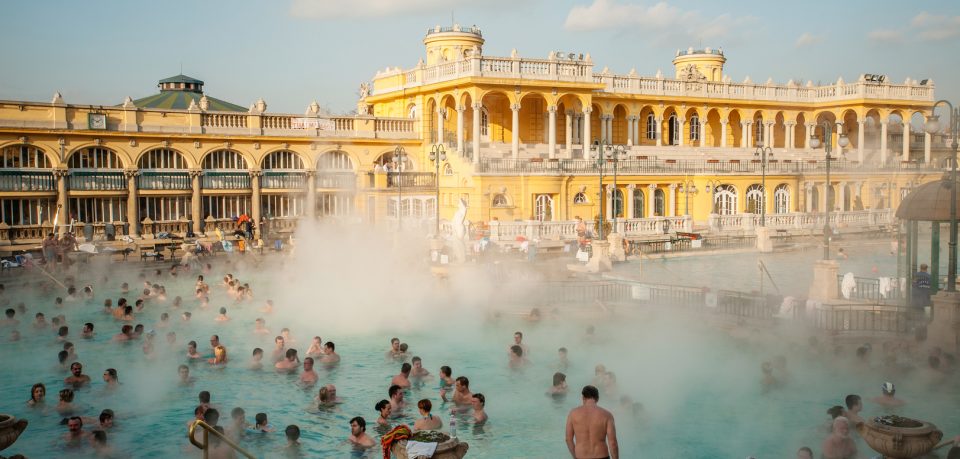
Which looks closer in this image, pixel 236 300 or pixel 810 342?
pixel 810 342

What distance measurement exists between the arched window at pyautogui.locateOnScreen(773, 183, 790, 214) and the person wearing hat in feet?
113

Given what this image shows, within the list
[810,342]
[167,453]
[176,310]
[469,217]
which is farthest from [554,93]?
[167,453]

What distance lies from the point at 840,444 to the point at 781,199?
125ft

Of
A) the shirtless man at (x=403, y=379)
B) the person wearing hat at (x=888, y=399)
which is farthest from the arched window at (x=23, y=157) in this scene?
the person wearing hat at (x=888, y=399)

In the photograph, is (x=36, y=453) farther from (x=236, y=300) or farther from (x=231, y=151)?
(x=231, y=151)

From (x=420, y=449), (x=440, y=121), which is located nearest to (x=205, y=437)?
(x=420, y=449)

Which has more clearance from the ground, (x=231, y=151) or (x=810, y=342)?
(x=231, y=151)

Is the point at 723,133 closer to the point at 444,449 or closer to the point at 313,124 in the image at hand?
the point at 313,124

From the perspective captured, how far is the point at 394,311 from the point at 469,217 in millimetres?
15813

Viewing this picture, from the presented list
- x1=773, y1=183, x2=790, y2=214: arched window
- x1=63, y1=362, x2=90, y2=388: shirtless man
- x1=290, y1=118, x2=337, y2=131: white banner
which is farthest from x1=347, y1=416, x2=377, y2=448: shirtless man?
x1=773, y1=183, x2=790, y2=214: arched window

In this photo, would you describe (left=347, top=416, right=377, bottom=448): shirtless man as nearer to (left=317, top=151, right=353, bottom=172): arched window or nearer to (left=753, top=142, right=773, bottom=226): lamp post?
(left=753, top=142, right=773, bottom=226): lamp post

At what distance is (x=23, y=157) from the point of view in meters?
34.8

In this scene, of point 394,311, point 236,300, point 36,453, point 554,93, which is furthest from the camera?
point 554,93

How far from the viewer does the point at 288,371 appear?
18.0m
